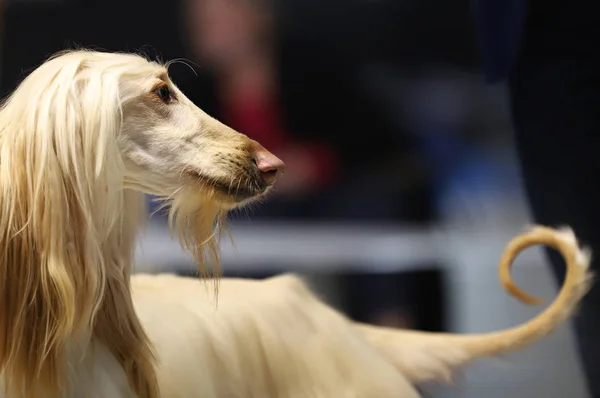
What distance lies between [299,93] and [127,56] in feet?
1.61

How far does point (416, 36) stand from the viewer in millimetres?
1081

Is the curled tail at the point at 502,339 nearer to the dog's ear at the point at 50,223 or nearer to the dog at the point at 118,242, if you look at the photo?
the dog at the point at 118,242

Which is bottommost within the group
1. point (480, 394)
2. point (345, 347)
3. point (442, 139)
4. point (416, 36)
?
point (480, 394)

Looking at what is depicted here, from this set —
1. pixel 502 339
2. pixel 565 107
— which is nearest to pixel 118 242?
pixel 502 339

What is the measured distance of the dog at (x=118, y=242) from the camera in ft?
1.68

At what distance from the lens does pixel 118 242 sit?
1.98 feet

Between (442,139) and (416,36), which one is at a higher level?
(416,36)

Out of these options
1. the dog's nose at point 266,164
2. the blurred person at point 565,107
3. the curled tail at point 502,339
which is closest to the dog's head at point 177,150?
the dog's nose at point 266,164

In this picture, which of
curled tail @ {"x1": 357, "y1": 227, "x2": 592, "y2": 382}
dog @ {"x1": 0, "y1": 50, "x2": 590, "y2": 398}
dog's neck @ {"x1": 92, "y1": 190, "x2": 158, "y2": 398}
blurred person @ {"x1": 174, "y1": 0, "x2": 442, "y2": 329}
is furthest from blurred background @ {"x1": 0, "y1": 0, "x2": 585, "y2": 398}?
dog's neck @ {"x1": 92, "y1": 190, "x2": 158, "y2": 398}

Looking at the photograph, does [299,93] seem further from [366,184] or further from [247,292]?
[247,292]

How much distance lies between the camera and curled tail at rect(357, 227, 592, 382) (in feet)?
2.86

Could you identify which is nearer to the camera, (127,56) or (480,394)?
(127,56)

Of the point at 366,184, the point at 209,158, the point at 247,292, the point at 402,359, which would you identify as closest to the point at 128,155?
the point at 209,158

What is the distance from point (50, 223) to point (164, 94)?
15 cm
